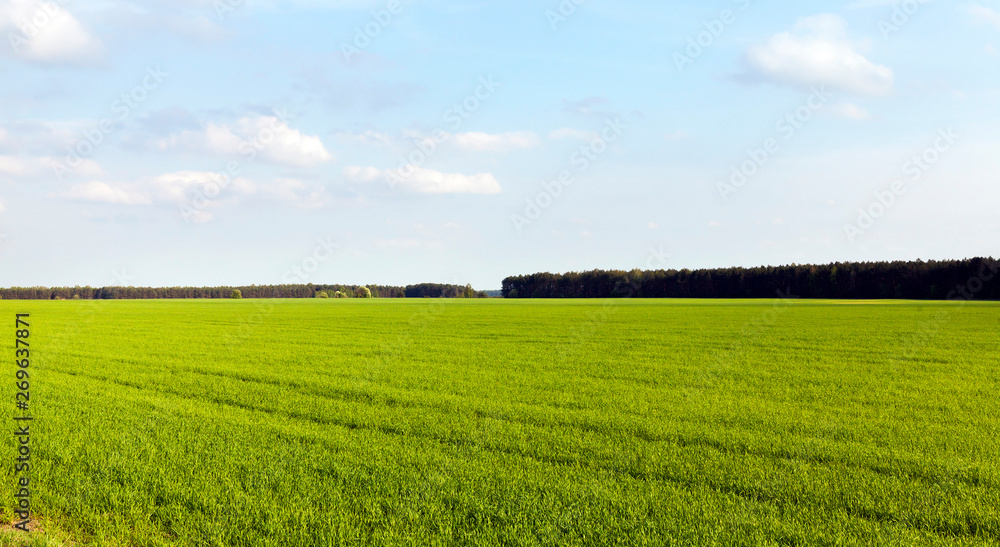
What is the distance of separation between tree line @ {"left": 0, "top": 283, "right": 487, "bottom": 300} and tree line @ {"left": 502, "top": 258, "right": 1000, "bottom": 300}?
31.8 meters

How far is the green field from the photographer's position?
5.19 metres

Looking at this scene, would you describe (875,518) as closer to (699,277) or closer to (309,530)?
(309,530)

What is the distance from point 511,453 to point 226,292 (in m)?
169

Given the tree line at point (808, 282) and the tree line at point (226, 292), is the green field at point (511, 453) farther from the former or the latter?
the tree line at point (226, 292)

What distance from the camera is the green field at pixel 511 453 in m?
5.19

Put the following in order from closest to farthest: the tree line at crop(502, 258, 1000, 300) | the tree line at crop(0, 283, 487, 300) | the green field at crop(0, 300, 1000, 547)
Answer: the green field at crop(0, 300, 1000, 547) → the tree line at crop(502, 258, 1000, 300) → the tree line at crop(0, 283, 487, 300)

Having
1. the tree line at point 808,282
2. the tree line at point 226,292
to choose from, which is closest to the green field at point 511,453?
the tree line at point 808,282

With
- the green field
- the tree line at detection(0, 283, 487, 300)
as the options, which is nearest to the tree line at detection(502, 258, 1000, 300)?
the tree line at detection(0, 283, 487, 300)

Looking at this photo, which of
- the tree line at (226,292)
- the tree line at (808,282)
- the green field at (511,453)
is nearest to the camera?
the green field at (511,453)

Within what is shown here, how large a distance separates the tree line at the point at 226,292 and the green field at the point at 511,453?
127058mm

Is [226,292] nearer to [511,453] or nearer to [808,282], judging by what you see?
[808,282]

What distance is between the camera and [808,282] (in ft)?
327

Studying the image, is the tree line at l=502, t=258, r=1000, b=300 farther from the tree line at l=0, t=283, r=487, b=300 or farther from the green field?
the green field

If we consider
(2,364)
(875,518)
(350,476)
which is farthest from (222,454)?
(2,364)
